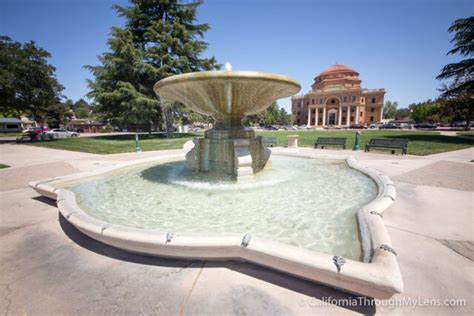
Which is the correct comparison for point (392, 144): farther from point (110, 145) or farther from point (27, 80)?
point (27, 80)

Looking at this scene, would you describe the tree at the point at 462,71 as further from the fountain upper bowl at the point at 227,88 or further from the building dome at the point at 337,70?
the building dome at the point at 337,70

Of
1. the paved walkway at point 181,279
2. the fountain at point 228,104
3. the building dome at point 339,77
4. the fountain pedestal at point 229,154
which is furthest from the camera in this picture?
the building dome at point 339,77

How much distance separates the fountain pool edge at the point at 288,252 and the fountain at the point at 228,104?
3.28 metres

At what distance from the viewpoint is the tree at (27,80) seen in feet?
73.6

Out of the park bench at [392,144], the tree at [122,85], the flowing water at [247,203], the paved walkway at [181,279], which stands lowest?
the paved walkway at [181,279]

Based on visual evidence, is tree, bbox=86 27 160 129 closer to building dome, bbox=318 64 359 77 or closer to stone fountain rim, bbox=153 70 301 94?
stone fountain rim, bbox=153 70 301 94

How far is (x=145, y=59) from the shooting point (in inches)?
1022

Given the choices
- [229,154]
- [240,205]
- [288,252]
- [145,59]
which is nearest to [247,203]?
[240,205]

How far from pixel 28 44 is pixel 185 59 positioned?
2081 centimetres

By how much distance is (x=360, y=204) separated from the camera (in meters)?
3.91

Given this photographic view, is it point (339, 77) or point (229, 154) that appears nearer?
point (229, 154)

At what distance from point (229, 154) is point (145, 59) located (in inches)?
1038

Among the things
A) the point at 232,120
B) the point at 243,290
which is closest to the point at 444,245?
the point at 243,290

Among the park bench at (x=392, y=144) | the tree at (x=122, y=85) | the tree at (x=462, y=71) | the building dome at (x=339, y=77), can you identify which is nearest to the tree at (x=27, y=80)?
the tree at (x=122, y=85)
